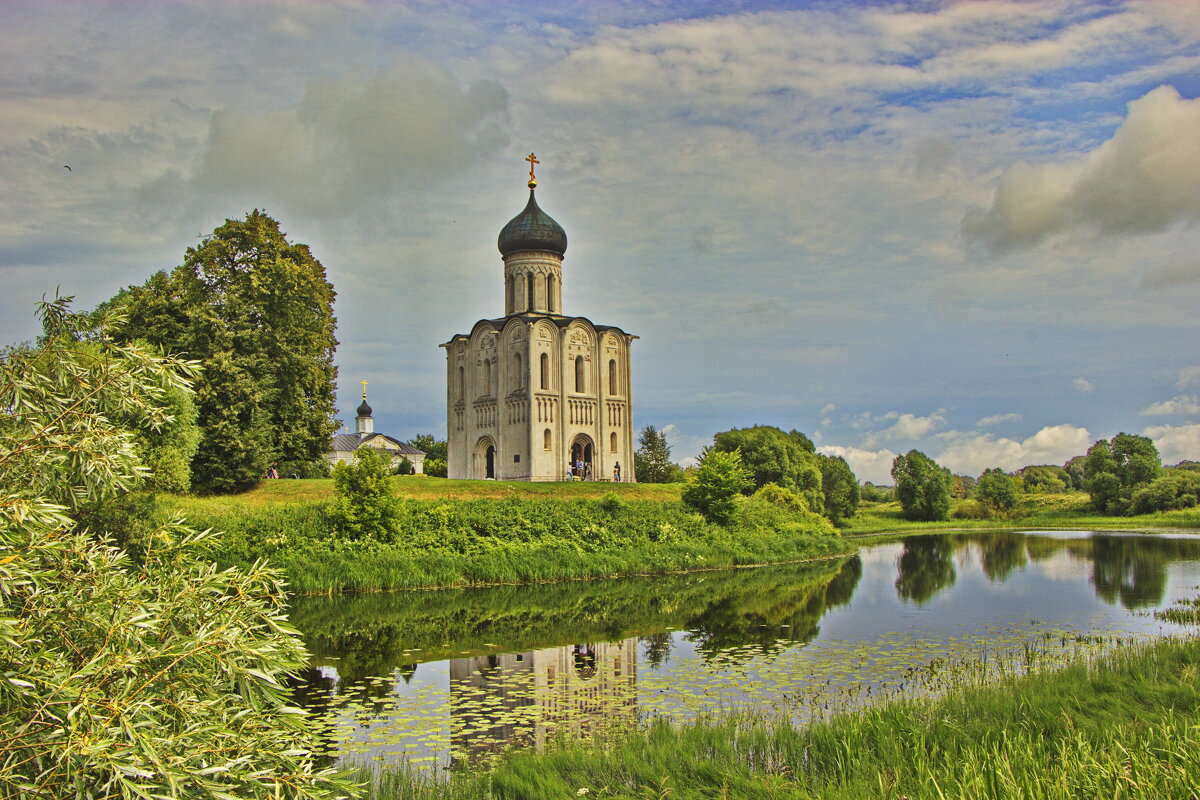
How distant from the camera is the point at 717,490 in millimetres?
30359

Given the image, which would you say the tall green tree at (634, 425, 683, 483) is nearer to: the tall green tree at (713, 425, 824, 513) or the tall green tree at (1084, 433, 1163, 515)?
the tall green tree at (713, 425, 824, 513)

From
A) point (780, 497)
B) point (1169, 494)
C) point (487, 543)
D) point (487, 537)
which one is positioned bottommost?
point (487, 543)

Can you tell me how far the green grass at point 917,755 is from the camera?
17.0ft

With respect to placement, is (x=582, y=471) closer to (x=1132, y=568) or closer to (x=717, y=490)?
(x=717, y=490)

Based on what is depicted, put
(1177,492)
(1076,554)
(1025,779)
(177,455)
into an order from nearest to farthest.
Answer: (1025,779), (177,455), (1076,554), (1177,492)

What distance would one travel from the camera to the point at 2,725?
399 centimetres

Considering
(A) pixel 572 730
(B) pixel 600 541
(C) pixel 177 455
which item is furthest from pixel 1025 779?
(C) pixel 177 455

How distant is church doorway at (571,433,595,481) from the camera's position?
4006 cm

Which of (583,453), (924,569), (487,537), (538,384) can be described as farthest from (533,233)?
(924,569)

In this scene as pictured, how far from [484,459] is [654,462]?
415 inches

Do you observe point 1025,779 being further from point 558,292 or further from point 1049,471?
point 1049,471

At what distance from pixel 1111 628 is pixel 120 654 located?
14814 millimetres

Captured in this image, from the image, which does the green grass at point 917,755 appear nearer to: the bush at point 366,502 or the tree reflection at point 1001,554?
the bush at point 366,502

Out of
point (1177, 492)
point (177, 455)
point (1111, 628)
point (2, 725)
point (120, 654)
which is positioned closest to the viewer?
point (2, 725)
